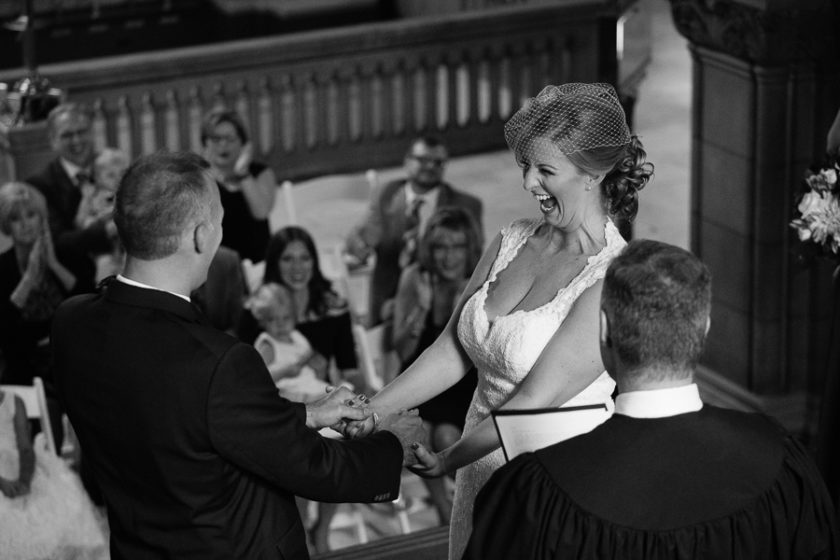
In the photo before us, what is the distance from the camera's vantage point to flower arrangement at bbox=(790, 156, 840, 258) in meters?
5.16

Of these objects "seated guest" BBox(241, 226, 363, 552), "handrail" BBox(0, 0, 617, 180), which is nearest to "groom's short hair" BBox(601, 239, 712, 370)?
"seated guest" BBox(241, 226, 363, 552)

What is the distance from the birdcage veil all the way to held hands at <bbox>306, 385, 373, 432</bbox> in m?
0.76

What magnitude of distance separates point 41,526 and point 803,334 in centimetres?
348

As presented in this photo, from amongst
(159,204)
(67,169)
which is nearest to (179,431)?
(159,204)

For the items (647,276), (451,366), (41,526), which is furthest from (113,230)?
(647,276)

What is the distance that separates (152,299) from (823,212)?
2.56 meters

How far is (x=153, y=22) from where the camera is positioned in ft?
50.2

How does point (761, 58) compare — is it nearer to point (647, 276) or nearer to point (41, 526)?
point (41, 526)

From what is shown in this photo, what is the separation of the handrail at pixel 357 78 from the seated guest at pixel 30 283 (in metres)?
3.49

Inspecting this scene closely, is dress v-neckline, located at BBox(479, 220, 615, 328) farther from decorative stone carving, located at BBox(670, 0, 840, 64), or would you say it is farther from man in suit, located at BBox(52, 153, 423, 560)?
decorative stone carving, located at BBox(670, 0, 840, 64)

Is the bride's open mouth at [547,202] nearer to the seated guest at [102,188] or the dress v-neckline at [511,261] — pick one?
the dress v-neckline at [511,261]

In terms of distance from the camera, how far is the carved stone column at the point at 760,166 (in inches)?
266

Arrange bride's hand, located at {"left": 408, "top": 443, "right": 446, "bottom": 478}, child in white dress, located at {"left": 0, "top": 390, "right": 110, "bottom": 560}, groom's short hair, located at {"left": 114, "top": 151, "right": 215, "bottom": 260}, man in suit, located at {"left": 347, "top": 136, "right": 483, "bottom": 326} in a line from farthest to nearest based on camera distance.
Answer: man in suit, located at {"left": 347, "top": 136, "right": 483, "bottom": 326}, child in white dress, located at {"left": 0, "top": 390, "right": 110, "bottom": 560}, bride's hand, located at {"left": 408, "top": 443, "right": 446, "bottom": 478}, groom's short hair, located at {"left": 114, "top": 151, "right": 215, "bottom": 260}

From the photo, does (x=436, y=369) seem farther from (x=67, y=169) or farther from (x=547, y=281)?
(x=67, y=169)
